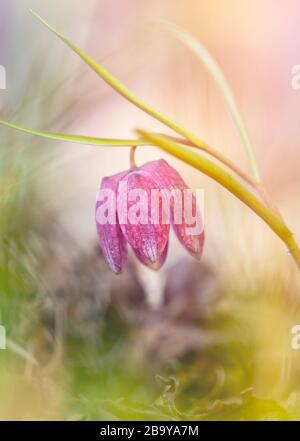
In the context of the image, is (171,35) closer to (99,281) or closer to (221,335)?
(99,281)

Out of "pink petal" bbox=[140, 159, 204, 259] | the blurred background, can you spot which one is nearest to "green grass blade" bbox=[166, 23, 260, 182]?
the blurred background

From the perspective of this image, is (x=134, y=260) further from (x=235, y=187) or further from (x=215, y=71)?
(x=215, y=71)

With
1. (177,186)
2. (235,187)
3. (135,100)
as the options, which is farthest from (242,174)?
(135,100)

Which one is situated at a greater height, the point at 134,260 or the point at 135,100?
the point at 135,100

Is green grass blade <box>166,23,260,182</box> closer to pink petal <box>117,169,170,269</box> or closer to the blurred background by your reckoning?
the blurred background

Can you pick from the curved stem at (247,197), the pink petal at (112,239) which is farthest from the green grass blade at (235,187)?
the pink petal at (112,239)

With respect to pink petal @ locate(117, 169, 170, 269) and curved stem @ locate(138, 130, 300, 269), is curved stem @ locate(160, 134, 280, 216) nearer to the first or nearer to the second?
curved stem @ locate(138, 130, 300, 269)

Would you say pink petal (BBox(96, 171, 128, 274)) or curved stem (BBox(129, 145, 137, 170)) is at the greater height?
curved stem (BBox(129, 145, 137, 170))
